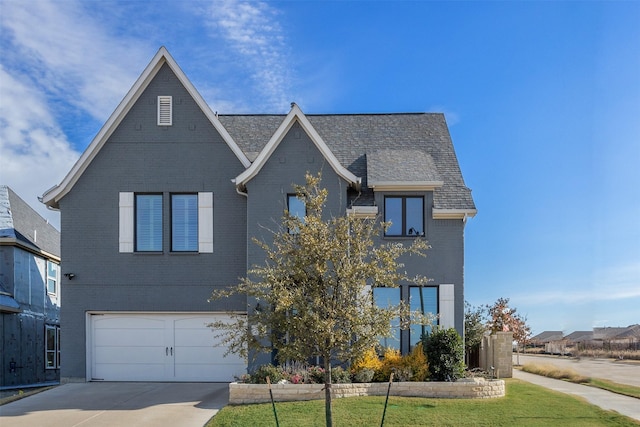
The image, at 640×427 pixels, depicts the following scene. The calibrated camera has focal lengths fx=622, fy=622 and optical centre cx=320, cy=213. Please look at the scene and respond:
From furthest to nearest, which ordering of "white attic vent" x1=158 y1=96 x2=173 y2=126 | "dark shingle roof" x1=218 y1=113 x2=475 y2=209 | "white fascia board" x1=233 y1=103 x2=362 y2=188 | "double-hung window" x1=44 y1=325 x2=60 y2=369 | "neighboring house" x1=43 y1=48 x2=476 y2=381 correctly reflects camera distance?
"double-hung window" x1=44 y1=325 x2=60 y2=369
"dark shingle roof" x1=218 y1=113 x2=475 y2=209
"white attic vent" x1=158 y1=96 x2=173 y2=126
"neighboring house" x1=43 y1=48 x2=476 y2=381
"white fascia board" x1=233 y1=103 x2=362 y2=188

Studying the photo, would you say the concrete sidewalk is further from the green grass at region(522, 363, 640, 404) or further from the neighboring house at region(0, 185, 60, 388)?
the neighboring house at region(0, 185, 60, 388)

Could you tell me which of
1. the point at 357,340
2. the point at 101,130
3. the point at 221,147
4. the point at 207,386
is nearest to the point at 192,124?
the point at 221,147

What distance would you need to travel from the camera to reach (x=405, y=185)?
19.0 m

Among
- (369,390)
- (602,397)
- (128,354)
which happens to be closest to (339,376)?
(369,390)

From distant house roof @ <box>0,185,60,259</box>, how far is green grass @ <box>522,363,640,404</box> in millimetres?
20597

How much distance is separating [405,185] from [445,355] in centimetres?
531

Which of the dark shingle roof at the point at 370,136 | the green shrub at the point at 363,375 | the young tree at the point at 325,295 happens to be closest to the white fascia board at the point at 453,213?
the dark shingle roof at the point at 370,136

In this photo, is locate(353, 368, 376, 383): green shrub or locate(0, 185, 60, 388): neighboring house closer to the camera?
locate(353, 368, 376, 383): green shrub

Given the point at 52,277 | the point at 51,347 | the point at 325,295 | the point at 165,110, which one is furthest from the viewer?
the point at 52,277

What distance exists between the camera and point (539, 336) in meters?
35.1

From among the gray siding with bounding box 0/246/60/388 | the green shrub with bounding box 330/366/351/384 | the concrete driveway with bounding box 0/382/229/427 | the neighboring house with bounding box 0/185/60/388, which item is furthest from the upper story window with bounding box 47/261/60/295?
the green shrub with bounding box 330/366/351/384

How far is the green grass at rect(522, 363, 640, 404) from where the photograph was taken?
18230 millimetres

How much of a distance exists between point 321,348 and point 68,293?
38.3 ft

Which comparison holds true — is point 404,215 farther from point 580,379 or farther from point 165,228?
point 580,379
